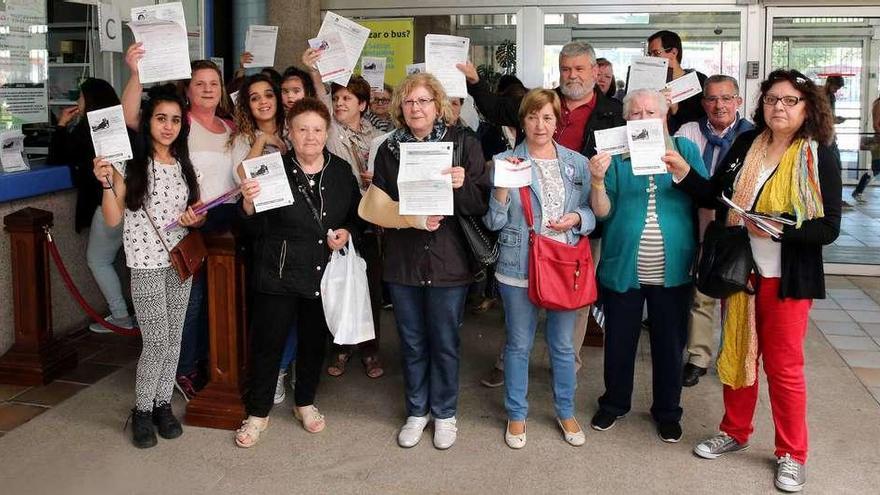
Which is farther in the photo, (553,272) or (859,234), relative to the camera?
(859,234)

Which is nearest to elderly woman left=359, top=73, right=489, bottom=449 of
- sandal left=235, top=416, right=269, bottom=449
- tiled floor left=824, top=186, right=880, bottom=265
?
sandal left=235, top=416, right=269, bottom=449

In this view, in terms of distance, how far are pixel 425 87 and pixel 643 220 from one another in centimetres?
118

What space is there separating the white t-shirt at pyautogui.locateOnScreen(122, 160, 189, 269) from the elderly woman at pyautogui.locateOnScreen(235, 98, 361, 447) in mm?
375

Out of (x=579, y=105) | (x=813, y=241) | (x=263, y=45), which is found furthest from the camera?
(x=263, y=45)

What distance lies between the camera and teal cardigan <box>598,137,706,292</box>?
13.1ft

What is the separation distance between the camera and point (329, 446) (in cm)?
414

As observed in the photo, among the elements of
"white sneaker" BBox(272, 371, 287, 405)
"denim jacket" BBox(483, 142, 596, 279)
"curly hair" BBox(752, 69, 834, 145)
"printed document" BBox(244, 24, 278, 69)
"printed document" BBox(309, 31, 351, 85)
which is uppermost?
"printed document" BBox(244, 24, 278, 69)

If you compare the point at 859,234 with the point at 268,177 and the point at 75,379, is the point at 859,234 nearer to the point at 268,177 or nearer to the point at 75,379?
the point at 268,177

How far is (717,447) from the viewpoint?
158 inches

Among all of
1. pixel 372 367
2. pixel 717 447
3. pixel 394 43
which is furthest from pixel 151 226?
pixel 394 43

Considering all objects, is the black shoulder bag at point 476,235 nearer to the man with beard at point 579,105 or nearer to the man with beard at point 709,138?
the man with beard at point 579,105

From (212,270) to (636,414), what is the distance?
2.32m

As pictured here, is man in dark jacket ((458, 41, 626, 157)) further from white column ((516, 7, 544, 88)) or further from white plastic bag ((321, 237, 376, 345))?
white column ((516, 7, 544, 88))

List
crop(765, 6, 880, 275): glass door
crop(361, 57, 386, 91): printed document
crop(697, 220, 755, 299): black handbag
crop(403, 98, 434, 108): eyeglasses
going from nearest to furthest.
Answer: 1. crop(697, 220, 755, 299): black handbag
2. crop(403, 98, 434, 108): eyeglasses
3. crop(361, 57, 386, 91): printed document
4. crop(765, 6, 880, 275): glass door
